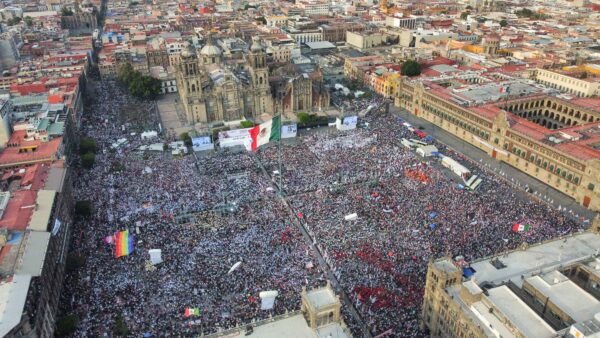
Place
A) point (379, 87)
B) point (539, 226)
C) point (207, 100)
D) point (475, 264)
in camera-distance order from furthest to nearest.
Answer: point (379, 87) → point (207, 100) → point (539, 226) → point (475, 264)

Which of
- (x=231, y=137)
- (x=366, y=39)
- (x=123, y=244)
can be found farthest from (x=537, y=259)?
(x=366, y=39)

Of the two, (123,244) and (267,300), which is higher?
(123,244)

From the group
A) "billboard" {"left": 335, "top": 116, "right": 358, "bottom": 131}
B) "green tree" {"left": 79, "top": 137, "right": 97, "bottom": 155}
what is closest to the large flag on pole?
"green tree" {"left": 79, "top": 137, "right": 97, "bottom": 155}

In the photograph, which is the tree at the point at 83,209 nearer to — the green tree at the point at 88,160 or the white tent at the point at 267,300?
the green tree at the point at 88,160

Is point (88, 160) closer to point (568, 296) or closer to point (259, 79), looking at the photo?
point (259, 79)

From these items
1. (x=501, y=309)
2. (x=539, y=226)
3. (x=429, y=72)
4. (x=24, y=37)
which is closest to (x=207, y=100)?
(x=429, y=72)

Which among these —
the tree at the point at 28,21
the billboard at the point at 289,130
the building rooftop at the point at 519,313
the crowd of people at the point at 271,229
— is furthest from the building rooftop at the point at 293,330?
the tree at the point at 28,21

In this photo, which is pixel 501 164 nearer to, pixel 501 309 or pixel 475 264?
pixel 475 264
